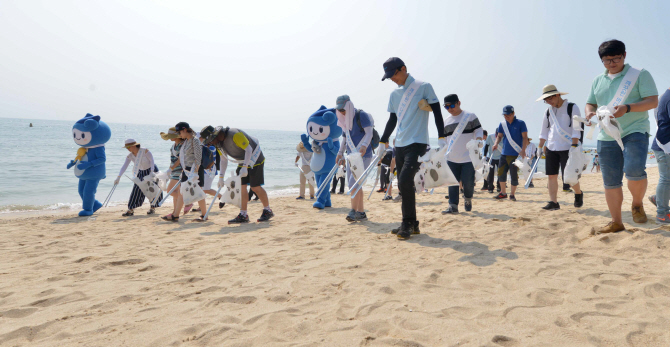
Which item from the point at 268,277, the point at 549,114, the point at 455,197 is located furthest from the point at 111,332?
the point at 549,114

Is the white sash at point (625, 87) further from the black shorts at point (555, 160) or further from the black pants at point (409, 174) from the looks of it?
the black shorts at point (555, 160)

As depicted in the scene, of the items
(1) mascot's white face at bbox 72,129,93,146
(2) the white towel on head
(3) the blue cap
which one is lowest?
(1) mascot's white face at bbox 72,129,93,146

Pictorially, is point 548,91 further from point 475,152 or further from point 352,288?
point 352,288

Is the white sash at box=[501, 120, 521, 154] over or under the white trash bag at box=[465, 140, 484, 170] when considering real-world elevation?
over

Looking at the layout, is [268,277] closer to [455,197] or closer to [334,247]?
[334,247]

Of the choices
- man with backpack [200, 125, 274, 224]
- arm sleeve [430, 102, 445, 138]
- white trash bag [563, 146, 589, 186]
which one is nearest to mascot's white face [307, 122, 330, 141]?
man with backpack [200, 125, 274, 224]

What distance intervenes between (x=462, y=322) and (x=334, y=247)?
2.01 meters

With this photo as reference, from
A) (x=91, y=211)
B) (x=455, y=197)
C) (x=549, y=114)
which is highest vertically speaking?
(x=549, y=114)

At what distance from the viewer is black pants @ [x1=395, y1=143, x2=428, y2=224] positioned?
409cm

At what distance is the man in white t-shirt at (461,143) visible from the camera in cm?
584

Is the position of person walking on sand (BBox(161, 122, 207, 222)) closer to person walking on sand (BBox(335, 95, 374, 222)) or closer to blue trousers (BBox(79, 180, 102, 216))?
person walking on sand (BBox(335, 95, 374, 222))

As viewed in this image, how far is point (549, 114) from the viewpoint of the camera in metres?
5.80

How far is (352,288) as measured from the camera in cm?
266

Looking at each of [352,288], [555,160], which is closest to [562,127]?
[555,160]
